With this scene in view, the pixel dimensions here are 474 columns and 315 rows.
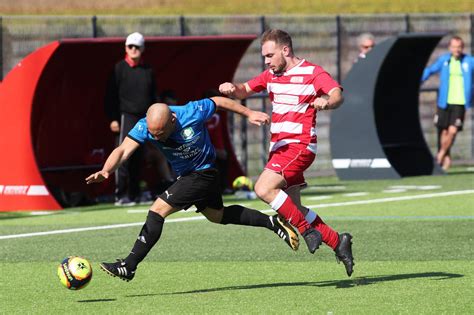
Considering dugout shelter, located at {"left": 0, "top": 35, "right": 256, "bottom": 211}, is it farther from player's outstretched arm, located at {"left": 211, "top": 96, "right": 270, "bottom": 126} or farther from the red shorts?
the red shorts

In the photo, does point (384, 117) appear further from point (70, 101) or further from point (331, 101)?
point (331, 101)

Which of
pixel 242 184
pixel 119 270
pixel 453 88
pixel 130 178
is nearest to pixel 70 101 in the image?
pixel 130 178

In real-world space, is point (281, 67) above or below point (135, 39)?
above

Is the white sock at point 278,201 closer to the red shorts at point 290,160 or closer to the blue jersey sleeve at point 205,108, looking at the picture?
the red shorts at point 290,160

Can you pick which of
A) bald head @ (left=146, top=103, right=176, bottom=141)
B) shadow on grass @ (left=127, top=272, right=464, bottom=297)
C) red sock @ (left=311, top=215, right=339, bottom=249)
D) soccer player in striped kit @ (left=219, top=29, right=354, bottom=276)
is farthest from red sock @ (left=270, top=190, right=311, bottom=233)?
bald head @ (left=146, top=103, right=176, bottom=141)

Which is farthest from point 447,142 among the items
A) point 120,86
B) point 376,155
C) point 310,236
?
point 310,236

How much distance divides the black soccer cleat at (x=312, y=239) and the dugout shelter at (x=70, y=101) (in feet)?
25.2

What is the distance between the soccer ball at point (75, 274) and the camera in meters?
10.6

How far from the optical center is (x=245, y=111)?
1093 cm

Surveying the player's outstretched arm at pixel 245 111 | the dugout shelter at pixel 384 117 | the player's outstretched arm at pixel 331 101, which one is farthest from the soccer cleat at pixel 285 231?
the dugout shelter at pixel 384 117

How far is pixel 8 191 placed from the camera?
18234 mm

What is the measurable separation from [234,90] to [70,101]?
29.0 ft

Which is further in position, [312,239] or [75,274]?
[312,239]

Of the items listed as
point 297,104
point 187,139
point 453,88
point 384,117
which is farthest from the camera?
point 453,88
